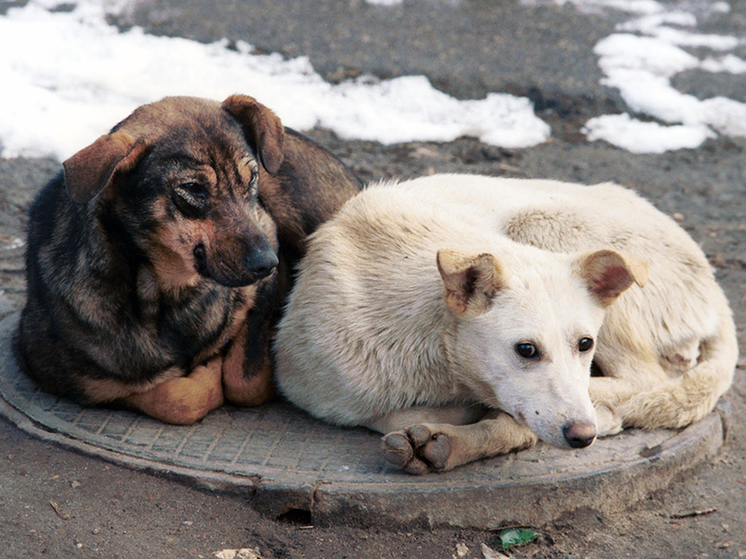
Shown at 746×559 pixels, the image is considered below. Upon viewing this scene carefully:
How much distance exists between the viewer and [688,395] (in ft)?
12.5

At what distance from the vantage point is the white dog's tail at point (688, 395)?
3.69 m

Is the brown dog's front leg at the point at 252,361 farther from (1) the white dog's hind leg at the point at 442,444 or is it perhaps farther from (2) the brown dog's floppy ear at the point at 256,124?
(1) the white dog's hind leg at the point at 442,444

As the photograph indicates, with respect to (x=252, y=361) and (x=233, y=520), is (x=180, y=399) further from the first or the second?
(x=233, y=520)

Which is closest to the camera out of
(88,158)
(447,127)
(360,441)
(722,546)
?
(88,158)

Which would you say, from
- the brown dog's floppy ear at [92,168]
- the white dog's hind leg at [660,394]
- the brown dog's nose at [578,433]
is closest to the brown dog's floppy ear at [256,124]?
the brown dog's floppy ear at [92,168]

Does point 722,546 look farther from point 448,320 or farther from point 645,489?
point 448,320

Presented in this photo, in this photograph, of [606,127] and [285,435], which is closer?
[285,435]

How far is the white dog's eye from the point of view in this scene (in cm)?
309

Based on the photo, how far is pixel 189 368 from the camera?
376 cm

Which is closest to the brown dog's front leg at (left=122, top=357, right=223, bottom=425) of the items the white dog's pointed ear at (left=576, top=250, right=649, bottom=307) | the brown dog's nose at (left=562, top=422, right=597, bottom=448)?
the brown dog's nose at (left=562, top=422, right=597, bottom=448)

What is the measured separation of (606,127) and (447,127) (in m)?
1.76

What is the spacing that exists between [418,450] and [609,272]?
3.57 ft

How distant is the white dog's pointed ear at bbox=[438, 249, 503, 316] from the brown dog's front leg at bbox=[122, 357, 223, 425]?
126 cm

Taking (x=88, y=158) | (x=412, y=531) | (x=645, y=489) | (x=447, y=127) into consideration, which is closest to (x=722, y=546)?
(x=645, y=489)
